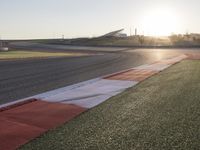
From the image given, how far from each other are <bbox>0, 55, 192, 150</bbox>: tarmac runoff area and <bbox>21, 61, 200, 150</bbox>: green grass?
34 centimetres

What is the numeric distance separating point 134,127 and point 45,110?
2911 mm

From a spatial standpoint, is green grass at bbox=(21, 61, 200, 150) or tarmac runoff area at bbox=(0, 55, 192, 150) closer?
green grass at bbox=(21, 61, 200, 150)

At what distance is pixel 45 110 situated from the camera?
9109 millimetres

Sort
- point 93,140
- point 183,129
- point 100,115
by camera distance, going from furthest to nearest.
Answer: point 100,115 < point 183,129 < point 93,140

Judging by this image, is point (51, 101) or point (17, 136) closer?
point (17, 136)

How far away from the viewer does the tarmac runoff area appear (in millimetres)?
6781

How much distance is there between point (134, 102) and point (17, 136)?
4.23 meters

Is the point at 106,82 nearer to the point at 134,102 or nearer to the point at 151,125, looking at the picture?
the point at 134,102

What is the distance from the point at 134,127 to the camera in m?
7.17

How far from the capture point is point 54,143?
6.18 meters

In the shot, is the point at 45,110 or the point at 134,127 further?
the point at 45,110

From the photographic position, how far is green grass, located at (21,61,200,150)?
606 cm

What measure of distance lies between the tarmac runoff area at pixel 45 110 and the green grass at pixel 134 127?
1.11ft

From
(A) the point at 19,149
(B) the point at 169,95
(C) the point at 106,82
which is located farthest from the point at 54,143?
(C) the point at 106,82
